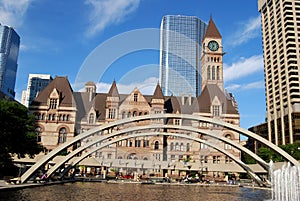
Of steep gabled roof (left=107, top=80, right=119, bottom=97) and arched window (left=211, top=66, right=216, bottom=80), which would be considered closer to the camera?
steep gabled roof (left=107, top=80, right=119, bottom=97)

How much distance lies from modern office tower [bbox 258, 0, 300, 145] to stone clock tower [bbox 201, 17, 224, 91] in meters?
15.7

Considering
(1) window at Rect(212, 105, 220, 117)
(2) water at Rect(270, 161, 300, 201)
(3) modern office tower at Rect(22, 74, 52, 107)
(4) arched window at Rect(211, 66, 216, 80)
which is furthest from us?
(3) modern office tower at Rect(22, 74, 52, 107)

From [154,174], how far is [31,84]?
140400 mm

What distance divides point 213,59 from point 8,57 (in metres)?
131

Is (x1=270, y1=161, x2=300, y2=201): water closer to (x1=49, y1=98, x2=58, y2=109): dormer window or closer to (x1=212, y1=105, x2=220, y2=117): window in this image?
(x1=212, y1=105, x2=220, y2=117): window

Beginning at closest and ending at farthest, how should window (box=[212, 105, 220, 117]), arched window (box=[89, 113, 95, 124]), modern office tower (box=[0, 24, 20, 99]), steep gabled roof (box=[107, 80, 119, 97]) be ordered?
arched window (box=[89, 113, 95, 124]) < window (box=[212, 105, 220, 117]) < steep gabled roof (box=[107, 80, 119, 97]) < modern office tower (box=[0, 24, 20, 99])

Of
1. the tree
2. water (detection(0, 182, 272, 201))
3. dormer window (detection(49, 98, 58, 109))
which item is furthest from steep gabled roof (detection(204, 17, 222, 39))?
water (detection(0, 182, 272, 201))

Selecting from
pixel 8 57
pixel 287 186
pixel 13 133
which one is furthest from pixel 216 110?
pixel 8 57

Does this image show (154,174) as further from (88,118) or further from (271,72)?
(271,72)

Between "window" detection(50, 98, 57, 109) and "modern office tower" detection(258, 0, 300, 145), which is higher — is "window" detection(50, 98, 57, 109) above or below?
below

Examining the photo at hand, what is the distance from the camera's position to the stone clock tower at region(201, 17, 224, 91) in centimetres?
7800

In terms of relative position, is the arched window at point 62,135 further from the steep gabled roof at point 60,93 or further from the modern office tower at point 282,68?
the modern office tower at point 282,68

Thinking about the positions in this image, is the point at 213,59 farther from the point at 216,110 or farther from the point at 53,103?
the point at 53,103

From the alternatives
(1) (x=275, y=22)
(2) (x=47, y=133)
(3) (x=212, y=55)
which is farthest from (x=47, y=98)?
(1) (x=275, y=22)
